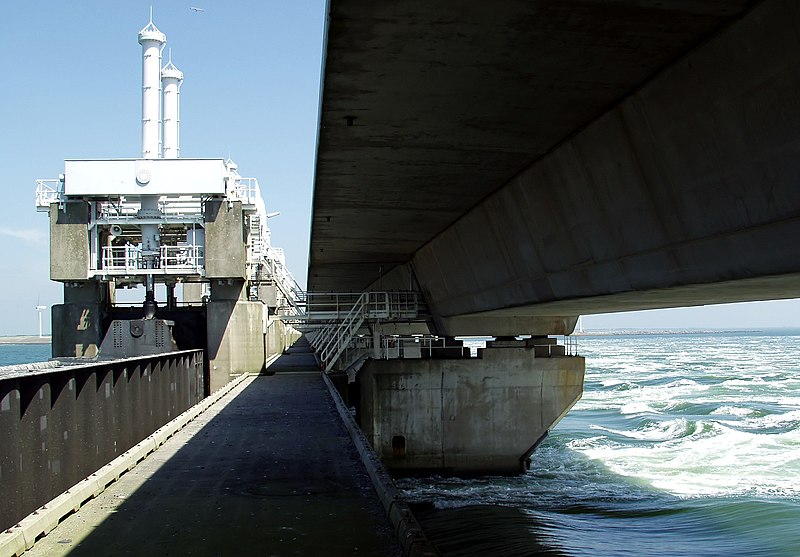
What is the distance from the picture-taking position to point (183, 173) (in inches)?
1362

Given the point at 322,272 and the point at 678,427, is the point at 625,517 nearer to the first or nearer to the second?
the point at 678,427

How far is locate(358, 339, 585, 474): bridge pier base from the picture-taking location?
27.9 meters

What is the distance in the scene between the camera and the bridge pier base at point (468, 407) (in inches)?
1100

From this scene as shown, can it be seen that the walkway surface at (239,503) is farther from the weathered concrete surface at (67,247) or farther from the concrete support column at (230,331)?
the weathered concrete surface at (67,247)

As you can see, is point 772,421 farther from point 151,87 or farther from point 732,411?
point 151,87

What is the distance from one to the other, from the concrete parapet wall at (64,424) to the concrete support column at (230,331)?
1539 cm

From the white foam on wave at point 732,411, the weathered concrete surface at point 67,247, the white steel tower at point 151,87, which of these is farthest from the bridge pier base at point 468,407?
the white steel tower at point 151,87

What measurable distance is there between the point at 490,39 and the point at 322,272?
112ft

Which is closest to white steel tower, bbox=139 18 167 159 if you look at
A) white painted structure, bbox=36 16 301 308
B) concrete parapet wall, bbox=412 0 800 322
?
white painted structure, bbox=36 16 301 308

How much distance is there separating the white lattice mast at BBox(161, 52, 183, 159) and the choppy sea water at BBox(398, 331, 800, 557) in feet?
117

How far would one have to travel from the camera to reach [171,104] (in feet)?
218

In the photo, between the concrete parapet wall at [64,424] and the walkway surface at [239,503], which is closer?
the walkway surface at [239,503]

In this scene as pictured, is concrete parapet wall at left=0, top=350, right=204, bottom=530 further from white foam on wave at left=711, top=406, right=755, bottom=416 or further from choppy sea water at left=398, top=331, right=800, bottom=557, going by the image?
white foam on wave at left=711, top=406, right=755, bottom=416

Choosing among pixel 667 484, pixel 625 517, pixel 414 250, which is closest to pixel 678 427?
pixel 667 484
